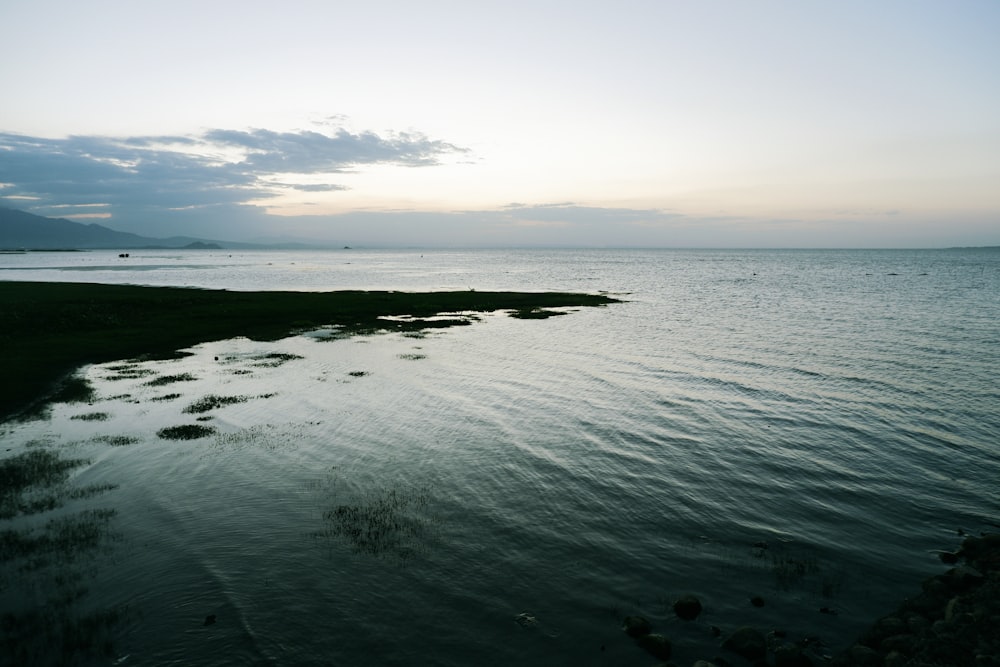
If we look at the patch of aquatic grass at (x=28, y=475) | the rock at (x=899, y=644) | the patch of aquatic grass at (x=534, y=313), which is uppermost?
the patch of aquatic grass at (x=534, y=313)

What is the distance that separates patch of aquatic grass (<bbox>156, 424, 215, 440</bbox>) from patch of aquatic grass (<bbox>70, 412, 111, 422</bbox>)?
3980mm

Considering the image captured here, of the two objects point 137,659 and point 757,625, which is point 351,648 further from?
point 757,625

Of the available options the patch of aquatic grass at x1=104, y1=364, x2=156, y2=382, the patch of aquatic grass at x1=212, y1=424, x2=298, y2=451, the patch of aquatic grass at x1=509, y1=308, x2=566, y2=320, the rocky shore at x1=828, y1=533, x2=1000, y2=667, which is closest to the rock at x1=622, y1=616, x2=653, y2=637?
the rocky shore at x1=828, y1=533, x2=1000, y2=667

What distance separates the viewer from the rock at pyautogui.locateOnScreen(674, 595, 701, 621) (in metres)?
12.7

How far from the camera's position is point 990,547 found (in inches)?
599

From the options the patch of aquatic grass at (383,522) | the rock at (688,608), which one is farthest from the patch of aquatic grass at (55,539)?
the rock at (688,608)

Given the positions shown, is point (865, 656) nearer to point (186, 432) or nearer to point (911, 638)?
point (911, 638)

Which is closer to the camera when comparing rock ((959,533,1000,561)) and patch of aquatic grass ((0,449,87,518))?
rock ((959,533,1000,561))

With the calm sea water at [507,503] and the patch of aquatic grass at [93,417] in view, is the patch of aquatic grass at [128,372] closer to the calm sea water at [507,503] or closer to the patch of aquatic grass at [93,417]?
the calm sea water at [507,503]

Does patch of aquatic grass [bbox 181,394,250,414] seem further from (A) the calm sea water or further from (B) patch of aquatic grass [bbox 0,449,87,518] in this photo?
(B) patch of aquatic grass [bbox 0,449,87,518]

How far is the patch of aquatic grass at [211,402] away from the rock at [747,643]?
25965 mm

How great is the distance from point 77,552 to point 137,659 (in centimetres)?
564

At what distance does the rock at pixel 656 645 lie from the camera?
11.5 meters

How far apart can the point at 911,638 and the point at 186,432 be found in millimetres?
26225
